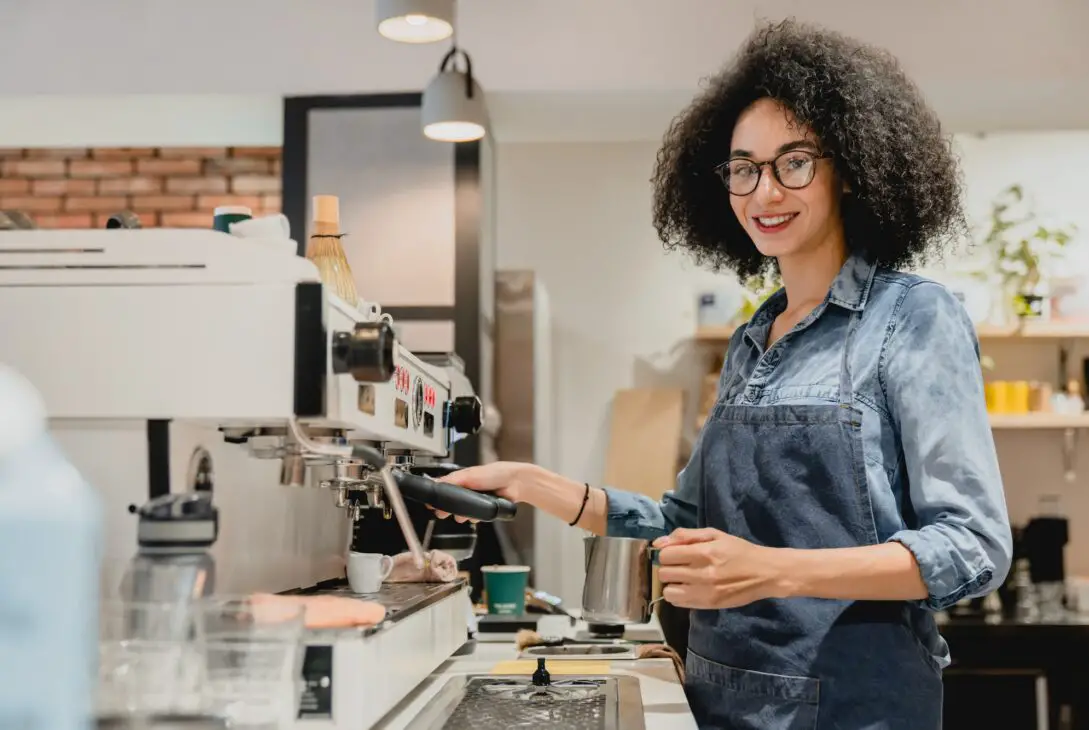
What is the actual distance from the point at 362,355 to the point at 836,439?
0.63 metres

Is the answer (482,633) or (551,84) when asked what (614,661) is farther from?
(551,84)

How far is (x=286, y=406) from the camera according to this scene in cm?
108

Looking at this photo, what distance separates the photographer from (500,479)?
5.98 feet

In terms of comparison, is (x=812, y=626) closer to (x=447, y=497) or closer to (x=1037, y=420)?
(x=447, y=497)

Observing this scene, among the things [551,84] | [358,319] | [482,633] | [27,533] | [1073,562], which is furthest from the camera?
[1073,562]

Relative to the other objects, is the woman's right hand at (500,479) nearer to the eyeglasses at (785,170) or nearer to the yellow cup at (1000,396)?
the eyeglasses at (785,170)

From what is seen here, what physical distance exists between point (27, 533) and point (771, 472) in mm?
1003

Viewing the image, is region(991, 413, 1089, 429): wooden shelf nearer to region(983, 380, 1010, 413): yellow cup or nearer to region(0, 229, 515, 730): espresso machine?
region(983, 380, 1010, 413): yellow cup

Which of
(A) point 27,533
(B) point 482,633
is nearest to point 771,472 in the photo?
A: (A) point 27,533

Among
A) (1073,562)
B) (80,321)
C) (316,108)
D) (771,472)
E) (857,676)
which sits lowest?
(1073,562)

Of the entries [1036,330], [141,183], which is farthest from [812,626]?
[141,183]

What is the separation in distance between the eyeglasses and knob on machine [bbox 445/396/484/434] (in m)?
0.63

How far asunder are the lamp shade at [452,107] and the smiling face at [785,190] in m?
1.68

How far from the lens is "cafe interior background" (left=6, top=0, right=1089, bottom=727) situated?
3818 mm
